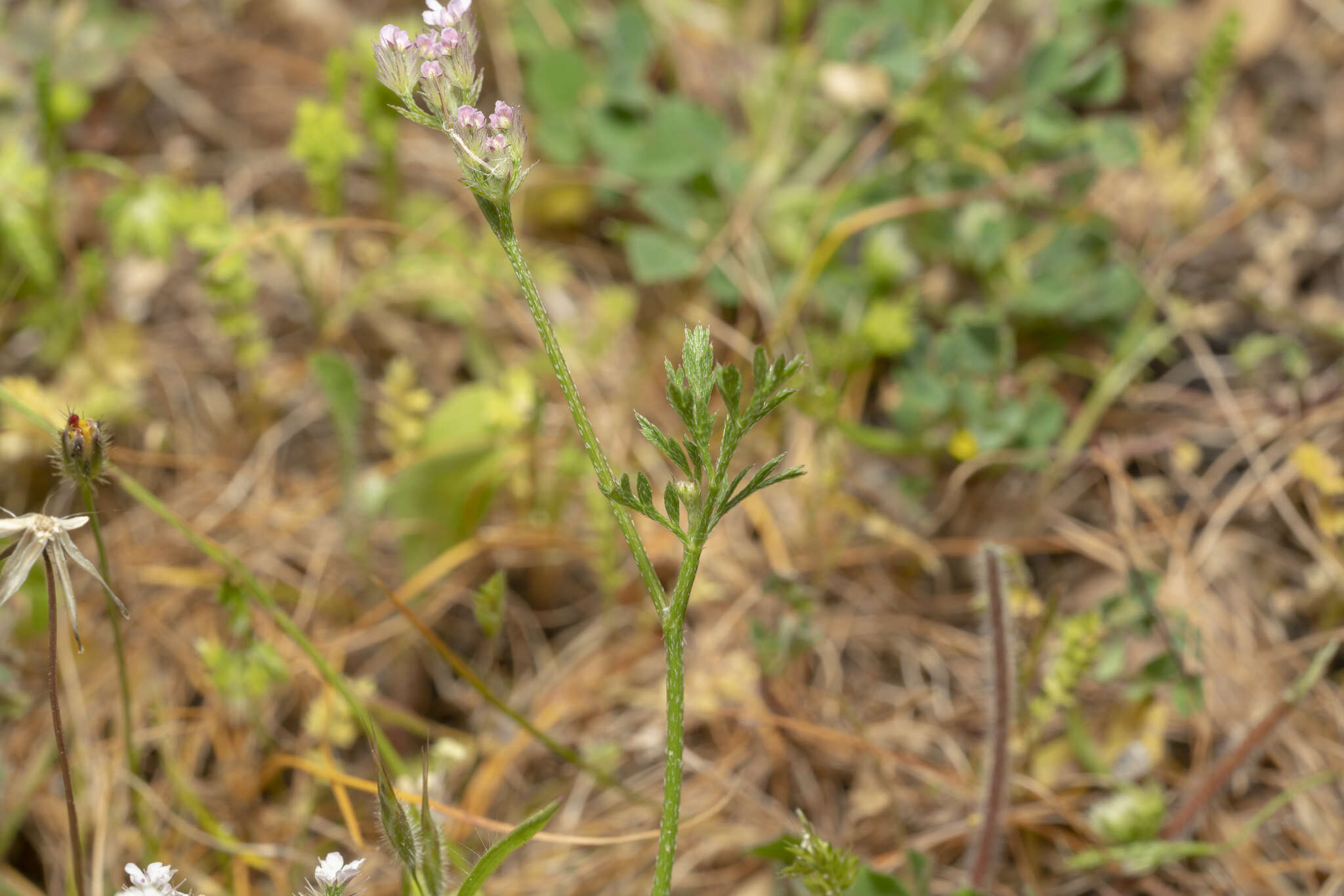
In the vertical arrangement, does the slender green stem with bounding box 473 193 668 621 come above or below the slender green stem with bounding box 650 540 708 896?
above

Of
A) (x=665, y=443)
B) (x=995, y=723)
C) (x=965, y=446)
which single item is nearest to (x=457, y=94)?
(x=665, y=443)

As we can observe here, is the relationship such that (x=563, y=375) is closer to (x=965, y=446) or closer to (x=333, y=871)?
(x=333, y=871)

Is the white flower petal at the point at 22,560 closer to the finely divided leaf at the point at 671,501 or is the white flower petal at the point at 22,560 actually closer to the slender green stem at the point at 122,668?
the slender green stem at the point at 122,668

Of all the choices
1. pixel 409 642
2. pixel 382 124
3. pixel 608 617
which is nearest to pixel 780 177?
pixel 382 124

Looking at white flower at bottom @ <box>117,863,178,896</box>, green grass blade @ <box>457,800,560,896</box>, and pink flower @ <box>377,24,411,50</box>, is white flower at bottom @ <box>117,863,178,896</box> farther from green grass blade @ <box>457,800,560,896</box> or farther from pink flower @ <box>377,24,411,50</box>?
pink flower @ <box>377,24,411,50</box>

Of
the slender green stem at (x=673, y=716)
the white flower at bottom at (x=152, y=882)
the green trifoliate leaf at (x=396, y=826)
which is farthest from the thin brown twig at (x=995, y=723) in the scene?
the white flower at bottom at (x=152, y=882)

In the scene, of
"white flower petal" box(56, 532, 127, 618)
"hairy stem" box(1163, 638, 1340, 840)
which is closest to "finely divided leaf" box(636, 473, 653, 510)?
"white flower petal" box(56, 532, 127, 618)
